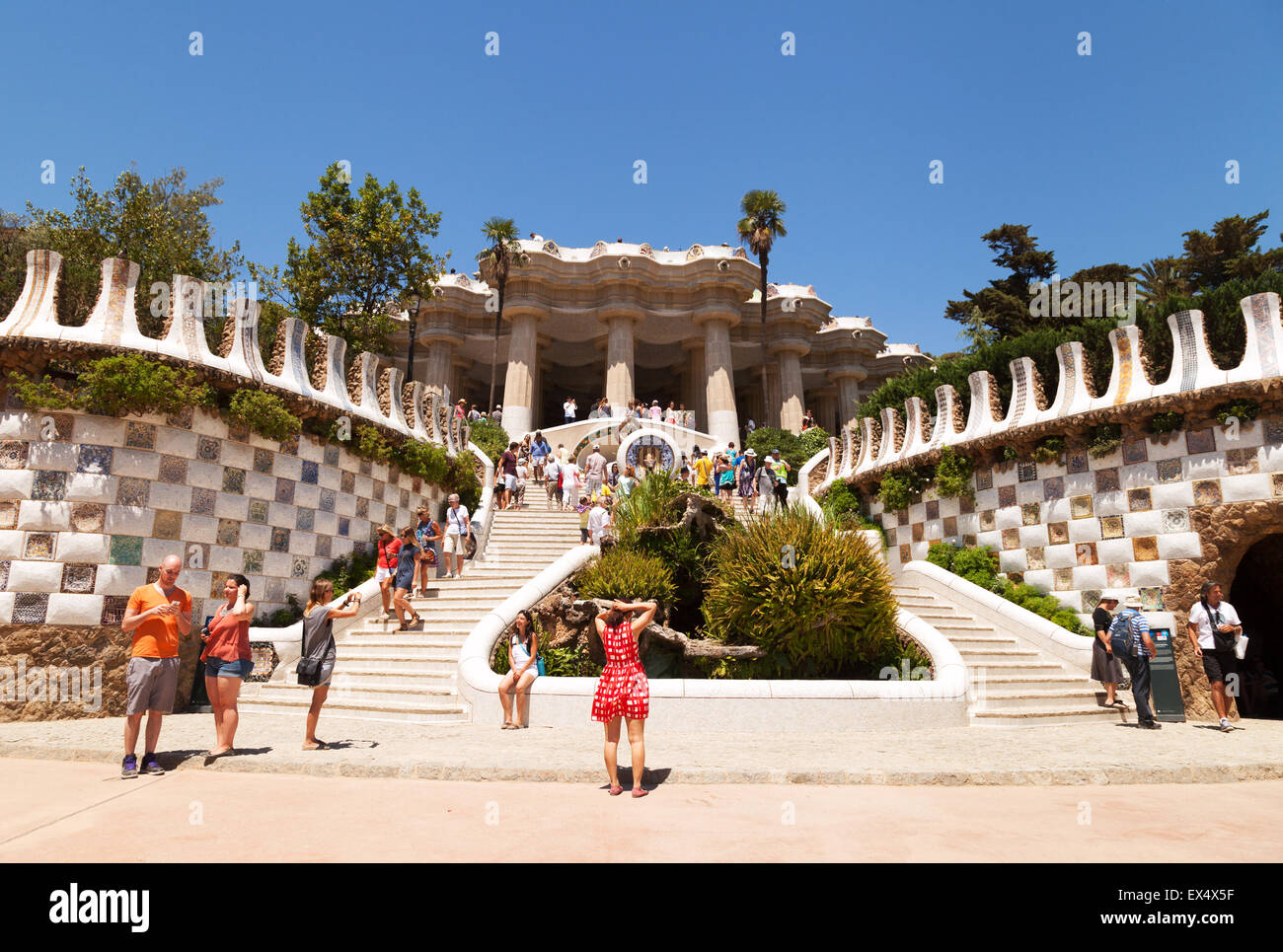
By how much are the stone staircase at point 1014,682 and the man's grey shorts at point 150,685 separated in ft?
32.9

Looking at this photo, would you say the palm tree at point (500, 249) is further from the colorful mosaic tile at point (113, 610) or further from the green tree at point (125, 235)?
the colorful mosaic tile at point (113, 610)

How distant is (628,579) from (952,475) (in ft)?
28.0

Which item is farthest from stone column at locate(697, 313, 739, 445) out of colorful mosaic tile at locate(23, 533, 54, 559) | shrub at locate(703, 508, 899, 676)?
colorful mosaic tile at locate(23, 533, 54, 559)

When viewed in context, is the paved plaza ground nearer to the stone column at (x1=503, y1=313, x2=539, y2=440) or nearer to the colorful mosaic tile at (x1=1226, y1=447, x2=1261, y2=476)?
the colorful mosaic tile at (x1=1226, y1=447, x2=1261, y2=476)

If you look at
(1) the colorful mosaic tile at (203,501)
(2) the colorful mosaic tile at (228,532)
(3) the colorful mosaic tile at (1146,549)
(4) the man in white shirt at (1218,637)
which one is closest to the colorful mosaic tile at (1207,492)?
(3) the colorful mosaic tile at (1146,549)

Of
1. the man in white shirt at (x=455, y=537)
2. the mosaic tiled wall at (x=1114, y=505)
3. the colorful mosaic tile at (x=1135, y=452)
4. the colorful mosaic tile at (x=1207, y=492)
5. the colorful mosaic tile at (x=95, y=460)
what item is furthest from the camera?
the man in white shirt at (x=455, y=537)

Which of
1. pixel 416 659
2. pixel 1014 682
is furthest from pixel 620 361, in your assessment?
pixel 1014 682

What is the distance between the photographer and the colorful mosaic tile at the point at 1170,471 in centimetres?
1276

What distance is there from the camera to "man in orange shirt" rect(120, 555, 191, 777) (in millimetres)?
6492

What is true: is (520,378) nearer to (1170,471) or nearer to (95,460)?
(95,460)

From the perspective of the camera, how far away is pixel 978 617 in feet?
48.1

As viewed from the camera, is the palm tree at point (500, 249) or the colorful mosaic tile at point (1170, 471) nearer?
the colorful mosaic tile at point (1170, 471)

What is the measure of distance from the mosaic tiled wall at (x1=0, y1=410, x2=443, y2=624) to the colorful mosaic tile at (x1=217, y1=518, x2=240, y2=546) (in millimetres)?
16
